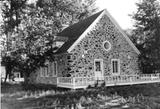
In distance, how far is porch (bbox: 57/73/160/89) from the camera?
1628 cm

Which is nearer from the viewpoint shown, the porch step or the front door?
the porch step

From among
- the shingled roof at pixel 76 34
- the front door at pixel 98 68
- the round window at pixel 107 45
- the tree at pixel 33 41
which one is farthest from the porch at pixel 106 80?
the shingled roof at pixel 76 34

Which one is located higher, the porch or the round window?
the round window

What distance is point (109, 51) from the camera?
20031mm

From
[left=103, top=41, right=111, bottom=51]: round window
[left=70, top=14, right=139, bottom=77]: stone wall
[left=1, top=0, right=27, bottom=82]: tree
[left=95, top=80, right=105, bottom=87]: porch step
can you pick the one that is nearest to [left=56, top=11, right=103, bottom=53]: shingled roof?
[left=70, top=14, right=139, bottom=77]: stone wall

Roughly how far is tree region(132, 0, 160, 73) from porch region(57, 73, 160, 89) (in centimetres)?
379

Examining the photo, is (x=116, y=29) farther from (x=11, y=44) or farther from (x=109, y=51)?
(x=11, y=44)

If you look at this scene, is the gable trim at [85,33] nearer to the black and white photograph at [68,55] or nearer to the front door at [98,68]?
the black and white photograph at [68,55]

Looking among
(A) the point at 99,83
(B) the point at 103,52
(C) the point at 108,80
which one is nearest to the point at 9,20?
(B) the point at 103,52

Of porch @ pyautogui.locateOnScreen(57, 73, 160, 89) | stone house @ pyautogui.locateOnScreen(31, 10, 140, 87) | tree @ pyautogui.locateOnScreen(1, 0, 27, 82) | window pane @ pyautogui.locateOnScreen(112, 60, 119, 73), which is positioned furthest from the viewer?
window pane @ pyautogui.locateOnScreen(112, 60, 119, 73)

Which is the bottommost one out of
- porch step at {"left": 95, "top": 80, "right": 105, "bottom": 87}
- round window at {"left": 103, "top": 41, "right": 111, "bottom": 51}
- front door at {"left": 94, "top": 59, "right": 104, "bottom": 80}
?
porch step at {"left": 95, "top": 80, "right": 105, "bottom": 87}

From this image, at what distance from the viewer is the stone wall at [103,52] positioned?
18219 mm

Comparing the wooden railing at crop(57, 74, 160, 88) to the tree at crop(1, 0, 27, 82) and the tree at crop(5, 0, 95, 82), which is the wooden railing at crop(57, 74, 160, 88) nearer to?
the tree at crop(5, 0, 95, 82)

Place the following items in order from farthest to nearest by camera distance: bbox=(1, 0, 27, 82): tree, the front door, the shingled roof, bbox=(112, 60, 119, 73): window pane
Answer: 1. bbox=(112, 60, 119, 73): window pane
2. the shingled roof
3. the front door
4. bbox=(1, 0, 27, 82): tree
